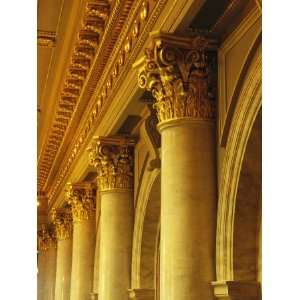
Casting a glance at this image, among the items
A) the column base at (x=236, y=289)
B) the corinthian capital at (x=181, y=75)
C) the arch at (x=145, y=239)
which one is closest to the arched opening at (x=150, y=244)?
the arch at (x=145, y=239)

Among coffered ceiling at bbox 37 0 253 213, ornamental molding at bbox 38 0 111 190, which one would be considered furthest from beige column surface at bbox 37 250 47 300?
coffered ceiling at bbox 37 0 253 213

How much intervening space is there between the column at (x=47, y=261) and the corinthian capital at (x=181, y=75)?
50.7 ft

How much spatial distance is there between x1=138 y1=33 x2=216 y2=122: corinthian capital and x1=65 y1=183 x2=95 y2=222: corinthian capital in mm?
6781

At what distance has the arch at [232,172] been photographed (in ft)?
17.0

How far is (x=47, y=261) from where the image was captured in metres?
21.7

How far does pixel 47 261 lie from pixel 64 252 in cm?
591

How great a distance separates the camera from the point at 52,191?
1775cm

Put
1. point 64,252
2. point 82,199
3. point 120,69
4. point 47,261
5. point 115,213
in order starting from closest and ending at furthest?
point 120,69, point 115,213, point 82,199, point 64,252, point 47,261

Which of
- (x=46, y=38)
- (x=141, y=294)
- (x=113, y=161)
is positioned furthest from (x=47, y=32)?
(x=141, y=294)

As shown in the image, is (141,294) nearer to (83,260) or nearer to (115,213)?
(115,213)

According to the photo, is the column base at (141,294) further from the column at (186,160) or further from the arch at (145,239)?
the column at (186,160)

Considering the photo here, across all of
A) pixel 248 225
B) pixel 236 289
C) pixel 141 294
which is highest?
pixel 248 225
